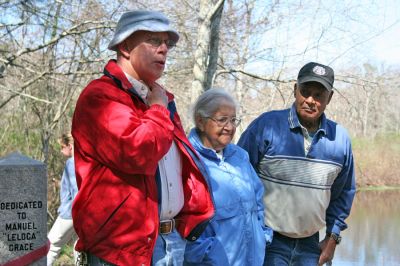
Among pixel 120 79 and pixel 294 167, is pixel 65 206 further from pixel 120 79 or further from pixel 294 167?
pixel 120 79

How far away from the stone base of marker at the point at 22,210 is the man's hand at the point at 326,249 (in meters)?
2.16

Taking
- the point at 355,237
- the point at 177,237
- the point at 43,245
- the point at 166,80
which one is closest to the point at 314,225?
the point at 177,237

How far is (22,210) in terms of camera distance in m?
3.49

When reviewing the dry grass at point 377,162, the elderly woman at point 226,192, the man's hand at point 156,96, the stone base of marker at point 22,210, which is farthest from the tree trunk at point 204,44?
the dry grass at point 377,162

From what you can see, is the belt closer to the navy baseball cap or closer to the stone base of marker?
the stone base of marker

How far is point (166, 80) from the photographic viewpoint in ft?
38.7

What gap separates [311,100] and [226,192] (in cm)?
104

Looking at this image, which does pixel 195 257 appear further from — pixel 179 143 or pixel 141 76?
pixel 141 76

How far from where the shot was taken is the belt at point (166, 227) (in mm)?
3241

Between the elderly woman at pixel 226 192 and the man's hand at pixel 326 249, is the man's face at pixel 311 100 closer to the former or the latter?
the elderly woman at pixel 226 192

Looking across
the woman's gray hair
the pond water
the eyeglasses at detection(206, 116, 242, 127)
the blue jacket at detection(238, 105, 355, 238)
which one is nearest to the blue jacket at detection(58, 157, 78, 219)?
the blue jacket at detection(238, 105, 355, 238)

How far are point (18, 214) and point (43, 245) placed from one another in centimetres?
24

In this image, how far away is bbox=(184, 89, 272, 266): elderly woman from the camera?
158 inches

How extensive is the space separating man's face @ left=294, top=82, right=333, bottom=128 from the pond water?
8180 mm
